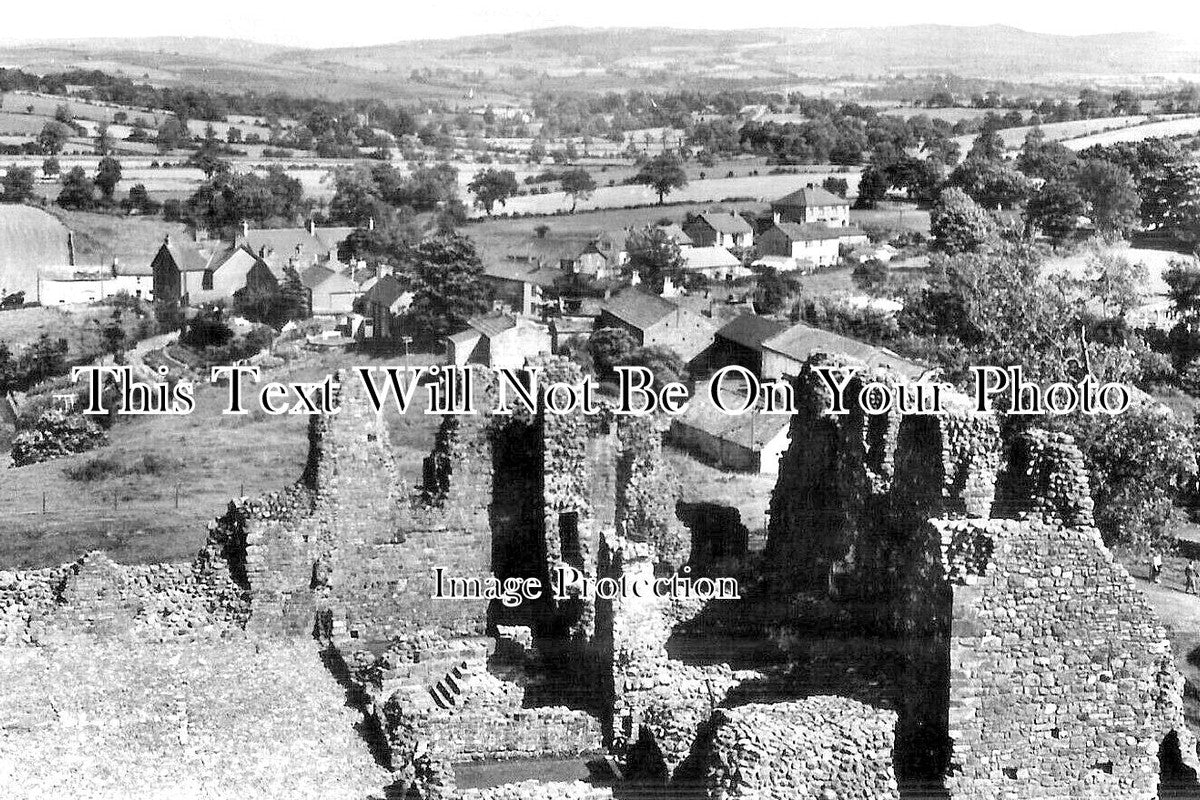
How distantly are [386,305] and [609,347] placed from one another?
8.82 meters

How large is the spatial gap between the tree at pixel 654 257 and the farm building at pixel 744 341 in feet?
41.0

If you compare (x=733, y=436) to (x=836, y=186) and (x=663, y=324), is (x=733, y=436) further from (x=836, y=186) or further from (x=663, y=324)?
(x=836, y=186)

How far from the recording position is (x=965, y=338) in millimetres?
54250

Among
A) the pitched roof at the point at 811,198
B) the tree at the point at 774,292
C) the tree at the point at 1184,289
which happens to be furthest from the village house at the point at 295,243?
the tree at the point at 1184,289

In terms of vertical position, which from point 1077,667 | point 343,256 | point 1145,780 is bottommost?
point 343,256

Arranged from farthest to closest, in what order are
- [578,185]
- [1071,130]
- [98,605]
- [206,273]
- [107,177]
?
[107,177] < [578,185] < [1071,130] < [206,273] < [98,605]

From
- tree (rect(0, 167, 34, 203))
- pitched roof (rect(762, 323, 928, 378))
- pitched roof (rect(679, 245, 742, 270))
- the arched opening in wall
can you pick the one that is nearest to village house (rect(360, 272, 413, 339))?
pitched roof (rect(762, 323, 928, 378))

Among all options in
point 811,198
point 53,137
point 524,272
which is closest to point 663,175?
point 811,198

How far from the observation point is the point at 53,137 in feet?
327

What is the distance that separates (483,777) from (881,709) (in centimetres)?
572

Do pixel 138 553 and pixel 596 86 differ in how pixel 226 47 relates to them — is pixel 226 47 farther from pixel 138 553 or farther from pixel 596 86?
pixel 138 553

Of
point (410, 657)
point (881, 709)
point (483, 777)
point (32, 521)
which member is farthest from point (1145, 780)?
point (32, 521)

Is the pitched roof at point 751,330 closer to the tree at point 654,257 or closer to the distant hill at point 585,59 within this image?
the tree at point 654,257

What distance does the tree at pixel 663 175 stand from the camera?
10062 centimetres
